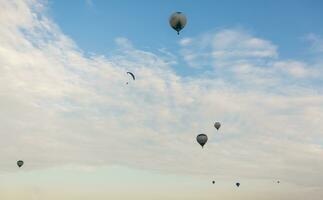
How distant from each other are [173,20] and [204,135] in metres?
30.6

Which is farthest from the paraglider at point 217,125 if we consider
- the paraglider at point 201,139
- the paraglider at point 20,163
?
the paraglider at point 20,163

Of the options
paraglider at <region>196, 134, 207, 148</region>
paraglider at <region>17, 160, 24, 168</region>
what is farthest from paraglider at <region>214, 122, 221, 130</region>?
paraglider at <region>17, 160, 24, 168</region>

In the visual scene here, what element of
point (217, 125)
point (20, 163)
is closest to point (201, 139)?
point (217, 125)

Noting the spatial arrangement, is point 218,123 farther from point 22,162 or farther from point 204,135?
point 22,162

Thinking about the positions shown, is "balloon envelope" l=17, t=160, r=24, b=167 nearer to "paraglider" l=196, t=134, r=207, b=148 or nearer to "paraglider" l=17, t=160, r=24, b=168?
"paraglider" l=17, t=160, r=24, b=168

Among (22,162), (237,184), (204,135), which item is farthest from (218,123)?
(22,162)

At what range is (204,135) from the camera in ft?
374

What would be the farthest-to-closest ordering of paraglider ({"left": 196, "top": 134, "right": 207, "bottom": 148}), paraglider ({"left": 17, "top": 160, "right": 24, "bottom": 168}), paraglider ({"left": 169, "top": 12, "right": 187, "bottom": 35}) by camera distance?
paraglider ({"left": 17, "top": 160, "right": 24, "bottom": 168}), paraglider ({"left": 196, "top": 134, "right": 207, "bottom": 148}), paraglider ({"left": 169, "top": 12, "right": 187, "bottom": 35})

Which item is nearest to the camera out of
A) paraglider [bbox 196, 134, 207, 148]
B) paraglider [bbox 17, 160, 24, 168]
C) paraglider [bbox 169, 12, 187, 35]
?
paraglider [bbox 169, 12, 187, 35]

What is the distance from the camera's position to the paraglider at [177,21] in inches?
3765

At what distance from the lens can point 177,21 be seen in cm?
9575

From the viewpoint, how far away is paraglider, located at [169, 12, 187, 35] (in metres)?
95.6

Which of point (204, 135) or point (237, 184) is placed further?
point (237, 184)

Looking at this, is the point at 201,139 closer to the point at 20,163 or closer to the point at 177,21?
the point at 177,21
